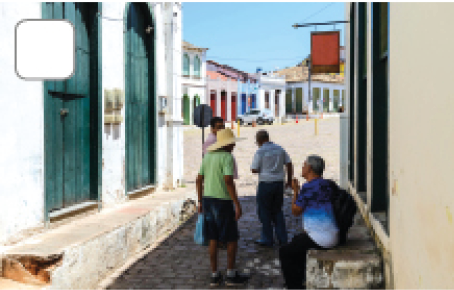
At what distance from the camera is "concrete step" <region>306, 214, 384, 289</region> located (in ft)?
15.4

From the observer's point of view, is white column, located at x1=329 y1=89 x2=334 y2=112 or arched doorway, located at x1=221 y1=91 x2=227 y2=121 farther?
white column, located at x1=329 y1=89 x2=334 y2=112

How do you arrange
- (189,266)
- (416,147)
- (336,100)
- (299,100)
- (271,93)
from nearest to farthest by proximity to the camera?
(416,147) < (189,266) < (271,93) < (299,100) < (336,100)

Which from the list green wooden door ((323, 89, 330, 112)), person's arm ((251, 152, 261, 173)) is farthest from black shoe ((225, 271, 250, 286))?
green wooden door ((323, 89, 330, 112))

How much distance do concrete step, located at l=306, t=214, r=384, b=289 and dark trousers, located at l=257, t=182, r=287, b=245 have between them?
237 cm

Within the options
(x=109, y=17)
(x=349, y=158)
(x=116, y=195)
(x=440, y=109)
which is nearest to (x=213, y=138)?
(x=116, y=195)

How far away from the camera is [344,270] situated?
4.73 m

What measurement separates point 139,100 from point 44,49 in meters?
6.95

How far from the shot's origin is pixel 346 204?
5113 mm

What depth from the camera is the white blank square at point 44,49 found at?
9.32ft

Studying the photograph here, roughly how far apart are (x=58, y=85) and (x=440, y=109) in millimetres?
5194

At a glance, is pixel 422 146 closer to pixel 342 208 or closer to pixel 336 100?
pixel 342 208

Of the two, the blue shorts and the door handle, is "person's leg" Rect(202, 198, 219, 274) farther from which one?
the door handle

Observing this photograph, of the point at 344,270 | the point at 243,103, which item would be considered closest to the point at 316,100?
the point at 243,103

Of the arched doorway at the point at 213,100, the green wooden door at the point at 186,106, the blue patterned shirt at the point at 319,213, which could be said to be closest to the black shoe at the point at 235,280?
the blue patterned shirt at the point at 319,213
